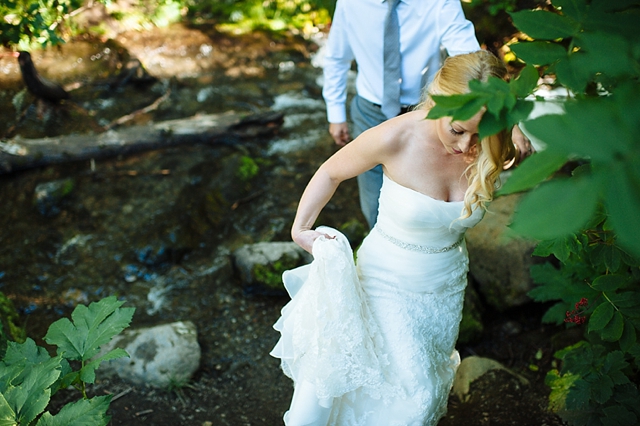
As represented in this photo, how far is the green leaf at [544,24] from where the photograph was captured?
3.77ft

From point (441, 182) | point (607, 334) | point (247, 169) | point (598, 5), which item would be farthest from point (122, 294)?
point (598, 5)

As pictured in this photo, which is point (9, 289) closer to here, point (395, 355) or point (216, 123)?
point (216, 123)

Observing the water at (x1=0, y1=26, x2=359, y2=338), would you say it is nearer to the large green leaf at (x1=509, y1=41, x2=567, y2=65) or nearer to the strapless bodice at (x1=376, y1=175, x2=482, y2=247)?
the strapless bodice at (x1=376, y1=175, x2=482, y2=247)

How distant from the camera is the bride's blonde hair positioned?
195cm

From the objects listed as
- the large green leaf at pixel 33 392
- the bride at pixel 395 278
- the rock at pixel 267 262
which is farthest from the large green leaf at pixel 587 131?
the rock at pixel 267 262

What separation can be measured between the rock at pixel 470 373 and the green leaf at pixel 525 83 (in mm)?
2365

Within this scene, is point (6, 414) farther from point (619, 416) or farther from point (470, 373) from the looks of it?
point (470, 373)

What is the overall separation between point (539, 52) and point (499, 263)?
9.28ft

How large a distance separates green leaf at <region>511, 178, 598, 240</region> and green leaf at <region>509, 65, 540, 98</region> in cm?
40

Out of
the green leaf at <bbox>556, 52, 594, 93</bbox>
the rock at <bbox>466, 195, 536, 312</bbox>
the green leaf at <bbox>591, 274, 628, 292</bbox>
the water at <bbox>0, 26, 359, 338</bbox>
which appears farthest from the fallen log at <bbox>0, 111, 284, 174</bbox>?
the green leaf at <bbox>556, 52, 594, 93</bbox>

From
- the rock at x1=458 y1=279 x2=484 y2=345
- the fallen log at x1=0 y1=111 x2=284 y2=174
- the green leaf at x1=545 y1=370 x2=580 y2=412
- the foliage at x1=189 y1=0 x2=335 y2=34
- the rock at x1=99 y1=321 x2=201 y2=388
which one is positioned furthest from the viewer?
the foliage at x1=189 y1=0 x2=335 y2=34

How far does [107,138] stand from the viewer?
573cm

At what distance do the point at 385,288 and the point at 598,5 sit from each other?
1.45 m

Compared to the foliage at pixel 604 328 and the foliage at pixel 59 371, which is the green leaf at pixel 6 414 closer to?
the foliage at pixel 59 371
